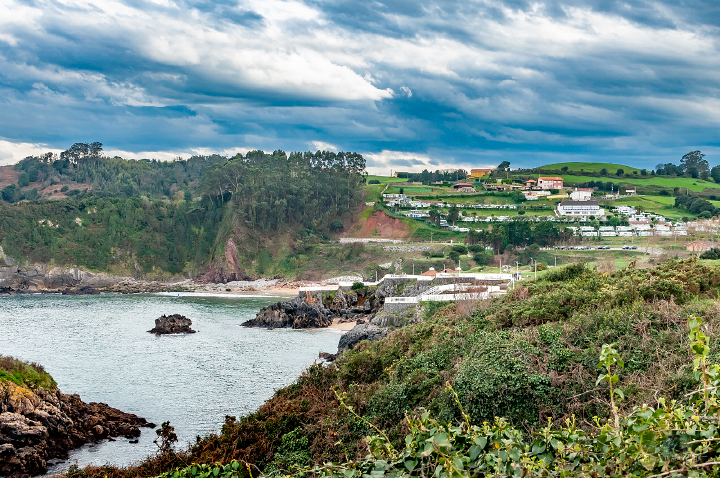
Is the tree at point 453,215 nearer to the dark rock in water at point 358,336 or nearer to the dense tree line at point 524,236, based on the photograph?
the dense tree line at point 524,236

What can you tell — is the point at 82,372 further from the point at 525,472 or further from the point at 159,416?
the point at 525,472

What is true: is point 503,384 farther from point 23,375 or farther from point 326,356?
point 326,356

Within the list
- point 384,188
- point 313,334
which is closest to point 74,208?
point 384,188

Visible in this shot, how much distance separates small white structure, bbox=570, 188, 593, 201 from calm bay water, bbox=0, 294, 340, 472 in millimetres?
61369

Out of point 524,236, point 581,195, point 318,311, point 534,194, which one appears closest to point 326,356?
point 318,311

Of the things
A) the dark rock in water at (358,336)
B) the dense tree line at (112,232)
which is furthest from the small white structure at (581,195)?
the dark rock in water at (358,336)

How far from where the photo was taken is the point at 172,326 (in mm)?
41188

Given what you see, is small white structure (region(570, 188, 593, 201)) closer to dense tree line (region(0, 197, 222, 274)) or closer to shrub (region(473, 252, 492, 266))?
shrub (region(473, 252, 492, 266))

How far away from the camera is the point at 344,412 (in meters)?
11.2

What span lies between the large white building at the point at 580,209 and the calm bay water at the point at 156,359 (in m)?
51.1

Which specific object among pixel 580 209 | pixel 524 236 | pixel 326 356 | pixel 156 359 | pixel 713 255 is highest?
pixel 580 209

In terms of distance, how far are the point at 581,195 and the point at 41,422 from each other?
90.6 m

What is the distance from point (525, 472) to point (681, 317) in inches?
361

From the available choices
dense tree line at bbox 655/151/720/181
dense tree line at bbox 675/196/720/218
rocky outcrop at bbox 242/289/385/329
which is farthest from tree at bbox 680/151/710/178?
rocky outcrop at bbox 242/289/385/329
